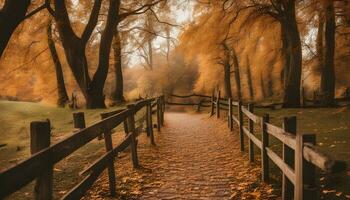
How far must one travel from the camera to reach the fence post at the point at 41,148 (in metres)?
3.72

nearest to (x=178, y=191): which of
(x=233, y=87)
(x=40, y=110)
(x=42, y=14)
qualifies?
(x=40, y=110)

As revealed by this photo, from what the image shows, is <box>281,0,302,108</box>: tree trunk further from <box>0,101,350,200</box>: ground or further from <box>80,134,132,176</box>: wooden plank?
<box>80,134,132,176</box>: wooden plank

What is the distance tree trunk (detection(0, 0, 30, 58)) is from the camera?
12.3 metres

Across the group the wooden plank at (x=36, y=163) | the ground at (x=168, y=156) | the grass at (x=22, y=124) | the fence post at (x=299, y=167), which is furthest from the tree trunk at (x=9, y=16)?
the fence post at (x=299, y=167)

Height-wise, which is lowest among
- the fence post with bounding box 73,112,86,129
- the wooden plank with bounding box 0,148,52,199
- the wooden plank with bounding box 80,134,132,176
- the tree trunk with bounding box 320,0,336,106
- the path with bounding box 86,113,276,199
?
the path with bounding box 86,113,276,199

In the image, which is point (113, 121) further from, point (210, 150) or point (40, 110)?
point (40, 110)

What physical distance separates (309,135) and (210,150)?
659 centimetres

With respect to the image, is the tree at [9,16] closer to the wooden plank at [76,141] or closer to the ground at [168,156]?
the ground at [168,156]

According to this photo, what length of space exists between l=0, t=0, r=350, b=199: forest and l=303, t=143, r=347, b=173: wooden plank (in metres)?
0.03

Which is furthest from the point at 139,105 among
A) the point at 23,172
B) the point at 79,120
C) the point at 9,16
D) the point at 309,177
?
the point at 23,172

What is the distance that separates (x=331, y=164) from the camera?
3.11 meters

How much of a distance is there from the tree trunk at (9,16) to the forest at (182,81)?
0.11 feet

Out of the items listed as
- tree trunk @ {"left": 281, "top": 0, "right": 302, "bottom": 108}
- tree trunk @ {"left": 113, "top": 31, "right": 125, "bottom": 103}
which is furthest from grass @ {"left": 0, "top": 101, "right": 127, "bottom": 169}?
tree trunk @ {"left": 281, "top": 0, "right": 302, "bottom": 108}

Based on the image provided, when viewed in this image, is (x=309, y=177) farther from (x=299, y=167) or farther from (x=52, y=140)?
(x=52, y=140)
